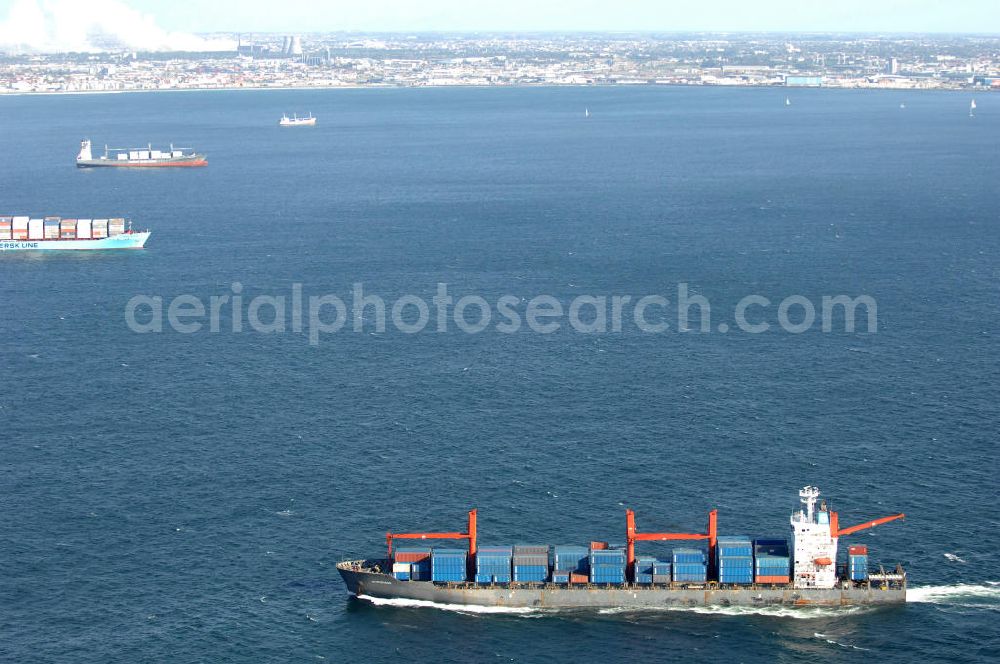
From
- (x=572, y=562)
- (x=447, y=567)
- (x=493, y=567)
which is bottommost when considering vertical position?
(x=447, y=567)

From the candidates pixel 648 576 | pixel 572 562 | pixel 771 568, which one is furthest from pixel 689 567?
pixel 572 562

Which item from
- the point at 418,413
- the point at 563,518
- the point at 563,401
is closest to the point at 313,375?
the point at 418,413

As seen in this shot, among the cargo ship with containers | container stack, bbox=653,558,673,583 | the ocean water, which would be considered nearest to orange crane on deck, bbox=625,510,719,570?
the cargo ship with containers

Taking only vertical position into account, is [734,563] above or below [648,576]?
above

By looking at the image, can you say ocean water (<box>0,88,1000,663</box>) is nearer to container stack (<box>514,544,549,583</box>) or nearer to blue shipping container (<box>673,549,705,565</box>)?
container stack (<box>514,544,549,583</box>)

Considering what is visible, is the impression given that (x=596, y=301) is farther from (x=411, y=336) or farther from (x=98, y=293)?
(x=98, y=293)

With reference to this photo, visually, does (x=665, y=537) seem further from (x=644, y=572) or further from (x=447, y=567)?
(x=447, y=567)

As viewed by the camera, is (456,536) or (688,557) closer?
(688,557)
